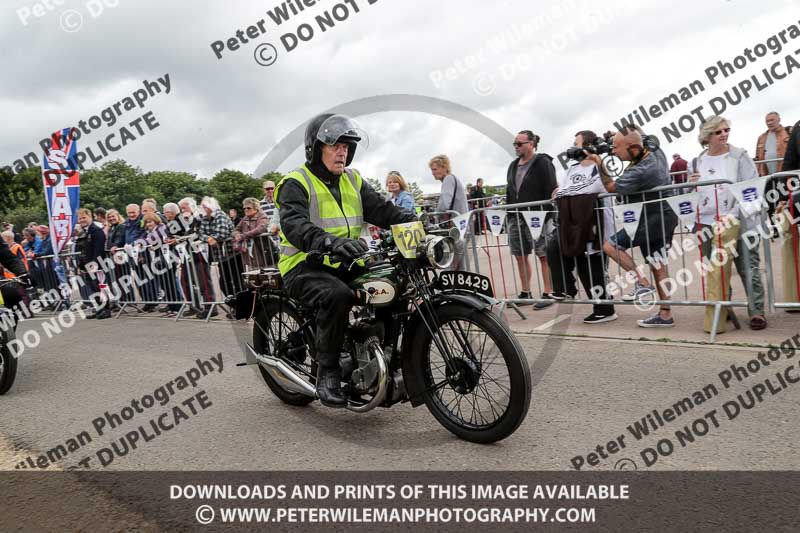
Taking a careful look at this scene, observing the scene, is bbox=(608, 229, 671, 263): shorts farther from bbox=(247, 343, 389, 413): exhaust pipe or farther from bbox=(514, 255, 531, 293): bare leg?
bbox=(247, 343, 389, 413): exhaust pipe

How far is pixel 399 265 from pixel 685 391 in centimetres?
230

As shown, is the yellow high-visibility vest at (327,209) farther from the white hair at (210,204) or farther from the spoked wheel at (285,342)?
the white hair at (210,204)

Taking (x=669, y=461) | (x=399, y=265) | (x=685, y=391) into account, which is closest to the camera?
(x=669, y=461)

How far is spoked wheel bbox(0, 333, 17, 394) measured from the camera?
18.9 ft

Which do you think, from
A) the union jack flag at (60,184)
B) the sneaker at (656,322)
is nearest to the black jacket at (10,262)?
the sneaker at (656,322)

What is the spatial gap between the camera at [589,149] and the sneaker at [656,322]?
191 centimetres

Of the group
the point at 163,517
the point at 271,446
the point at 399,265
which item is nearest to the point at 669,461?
the point at 399,265

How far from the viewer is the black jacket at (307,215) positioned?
3.65 metres

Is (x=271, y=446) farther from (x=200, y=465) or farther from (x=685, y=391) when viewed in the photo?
(x=685, y=391)

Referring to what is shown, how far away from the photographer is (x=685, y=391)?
14.1ft

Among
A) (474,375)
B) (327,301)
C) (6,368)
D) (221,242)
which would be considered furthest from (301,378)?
(221,242)

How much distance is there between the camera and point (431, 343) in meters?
3.62

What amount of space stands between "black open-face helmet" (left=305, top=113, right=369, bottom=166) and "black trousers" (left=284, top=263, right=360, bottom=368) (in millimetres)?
750

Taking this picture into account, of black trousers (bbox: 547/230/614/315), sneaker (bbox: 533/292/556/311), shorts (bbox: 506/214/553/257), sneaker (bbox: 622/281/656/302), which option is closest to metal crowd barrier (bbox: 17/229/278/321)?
shorts (bbox: 506/214/553/257)
